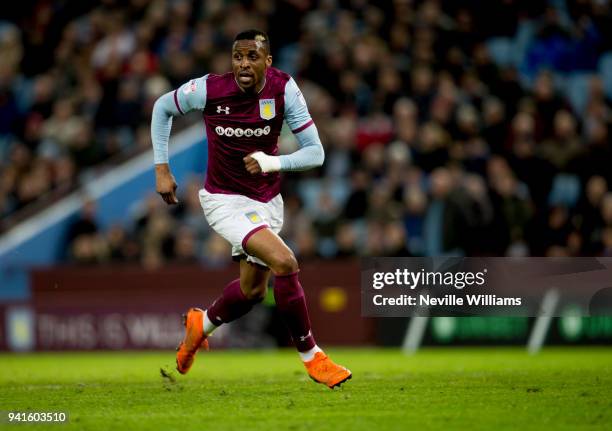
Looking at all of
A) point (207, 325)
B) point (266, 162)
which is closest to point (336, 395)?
point (207, 325)

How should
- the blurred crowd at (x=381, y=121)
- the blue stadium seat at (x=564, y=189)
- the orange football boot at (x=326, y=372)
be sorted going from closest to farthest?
the orange football boot at (x=326, y=372), the blurred crowd at (x=381, y=121), the blue stadium seat at (x=564, y=189)

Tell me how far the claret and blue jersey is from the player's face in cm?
15

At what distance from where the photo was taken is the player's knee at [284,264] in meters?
8.07

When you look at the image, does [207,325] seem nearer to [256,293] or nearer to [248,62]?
[256,293]

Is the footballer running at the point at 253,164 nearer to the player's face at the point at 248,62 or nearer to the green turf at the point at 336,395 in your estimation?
the player's face at the point at 248,62

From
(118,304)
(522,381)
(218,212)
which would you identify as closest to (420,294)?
(522,381)

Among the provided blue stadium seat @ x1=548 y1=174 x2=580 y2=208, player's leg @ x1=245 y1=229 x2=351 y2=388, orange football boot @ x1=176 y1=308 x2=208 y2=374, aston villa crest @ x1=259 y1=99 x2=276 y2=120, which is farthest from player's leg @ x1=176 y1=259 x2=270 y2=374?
blue stadium seat @ x1=548 y1=174 x2=580 y2=208

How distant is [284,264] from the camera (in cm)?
807

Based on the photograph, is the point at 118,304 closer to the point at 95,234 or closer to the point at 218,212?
the point at 95,234

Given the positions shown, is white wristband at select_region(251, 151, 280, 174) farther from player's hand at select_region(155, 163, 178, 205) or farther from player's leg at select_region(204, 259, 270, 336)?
player's leg at select_region(204, 259, 270, 336)

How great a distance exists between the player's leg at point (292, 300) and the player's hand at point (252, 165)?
48 cm

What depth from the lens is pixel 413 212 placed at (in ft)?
48.9
